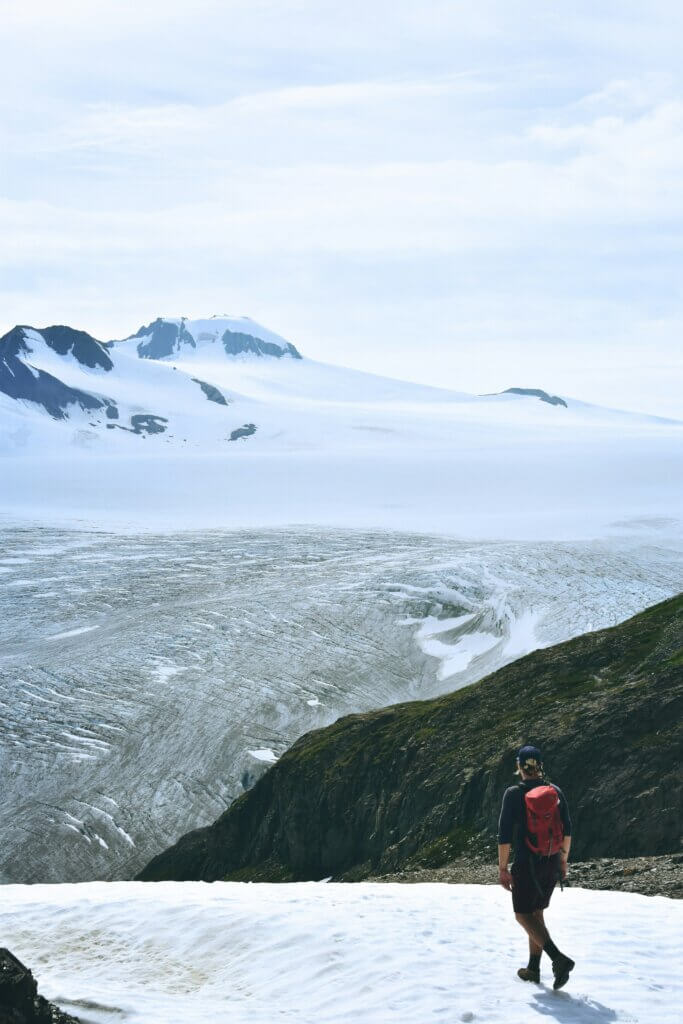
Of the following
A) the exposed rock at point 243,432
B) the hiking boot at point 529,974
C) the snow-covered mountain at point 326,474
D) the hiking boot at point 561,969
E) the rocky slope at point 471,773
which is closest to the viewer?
the hiking boot at point 561,969

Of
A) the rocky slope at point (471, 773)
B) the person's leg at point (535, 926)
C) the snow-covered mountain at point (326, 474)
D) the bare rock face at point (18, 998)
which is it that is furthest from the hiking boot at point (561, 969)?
the snow-covered mountain at point (326, 474)

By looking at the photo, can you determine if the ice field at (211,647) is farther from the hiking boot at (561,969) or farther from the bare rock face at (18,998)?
the hiking boot at (561,969)

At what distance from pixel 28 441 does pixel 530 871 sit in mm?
174360

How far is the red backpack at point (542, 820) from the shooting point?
7.91 m

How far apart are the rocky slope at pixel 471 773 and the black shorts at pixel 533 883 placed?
1002cm

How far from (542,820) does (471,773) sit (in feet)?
52.0

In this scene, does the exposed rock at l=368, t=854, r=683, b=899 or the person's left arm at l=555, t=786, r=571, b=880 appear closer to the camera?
the person's left arm at l=555, t=786, r=571, b=880

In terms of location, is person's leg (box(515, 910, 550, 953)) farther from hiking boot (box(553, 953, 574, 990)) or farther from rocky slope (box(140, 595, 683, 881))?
rocky slope (box(140, 595, 683, 881))

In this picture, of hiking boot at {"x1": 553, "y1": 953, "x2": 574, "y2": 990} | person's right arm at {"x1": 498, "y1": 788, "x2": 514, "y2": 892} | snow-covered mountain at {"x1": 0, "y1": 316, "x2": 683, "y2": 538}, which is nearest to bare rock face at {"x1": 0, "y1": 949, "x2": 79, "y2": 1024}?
person's right arm at {"x1": 498, "y1": 788, "x2": 514, "y2": 892}

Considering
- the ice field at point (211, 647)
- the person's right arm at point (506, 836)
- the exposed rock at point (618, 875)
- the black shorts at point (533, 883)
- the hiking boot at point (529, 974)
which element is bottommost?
the ice field at point (211, 647)

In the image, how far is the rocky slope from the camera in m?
19.7

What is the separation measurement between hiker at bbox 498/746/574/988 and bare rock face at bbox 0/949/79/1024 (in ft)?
11.8

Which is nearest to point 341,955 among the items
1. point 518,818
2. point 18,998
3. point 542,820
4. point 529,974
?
point 529,974

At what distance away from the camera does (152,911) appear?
37.0 feet
